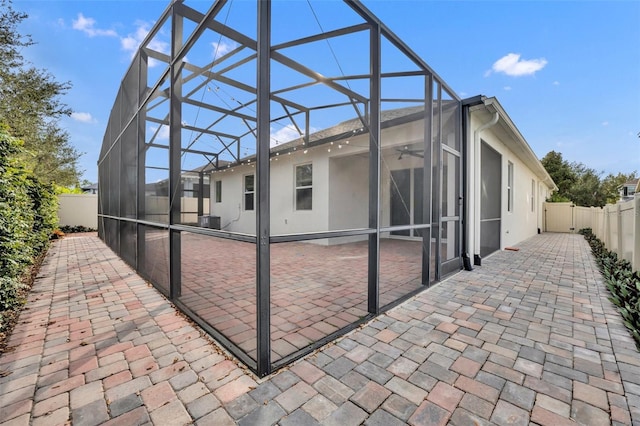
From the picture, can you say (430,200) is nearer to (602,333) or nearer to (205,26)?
(602,333)

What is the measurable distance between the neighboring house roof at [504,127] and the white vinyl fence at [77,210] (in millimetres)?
15054

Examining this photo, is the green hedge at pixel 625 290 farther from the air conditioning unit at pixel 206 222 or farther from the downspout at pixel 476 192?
the air conditioning unit at pixel 206 222

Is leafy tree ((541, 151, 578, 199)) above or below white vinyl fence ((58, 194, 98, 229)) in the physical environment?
above

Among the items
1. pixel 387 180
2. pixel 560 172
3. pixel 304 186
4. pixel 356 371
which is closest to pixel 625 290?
pixel 387 180

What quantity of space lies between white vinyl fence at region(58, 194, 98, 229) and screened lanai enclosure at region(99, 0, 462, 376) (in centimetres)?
801

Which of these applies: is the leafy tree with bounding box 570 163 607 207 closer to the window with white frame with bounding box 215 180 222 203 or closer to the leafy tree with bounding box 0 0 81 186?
the window with white frame with bounding box 215 180 222 203

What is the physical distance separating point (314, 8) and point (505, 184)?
6521mm

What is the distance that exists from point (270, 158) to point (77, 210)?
46.8ft

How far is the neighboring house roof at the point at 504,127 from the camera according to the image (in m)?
4.59

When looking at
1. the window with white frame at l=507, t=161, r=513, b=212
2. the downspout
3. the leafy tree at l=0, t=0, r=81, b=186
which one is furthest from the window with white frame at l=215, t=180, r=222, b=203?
the window with white frame at l=507, t=161, r=513, b=212

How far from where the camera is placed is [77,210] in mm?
12016

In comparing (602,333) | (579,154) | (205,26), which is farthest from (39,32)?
(579,154)

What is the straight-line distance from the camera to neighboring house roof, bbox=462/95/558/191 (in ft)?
15.0

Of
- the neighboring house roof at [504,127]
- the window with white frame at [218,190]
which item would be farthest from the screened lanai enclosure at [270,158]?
the window with white frame at [218,190]
